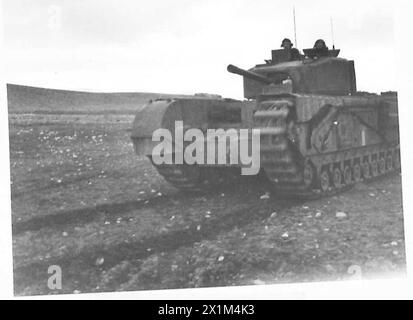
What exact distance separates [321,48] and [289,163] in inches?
107

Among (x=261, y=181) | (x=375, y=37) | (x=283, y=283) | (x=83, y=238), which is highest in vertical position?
(x=375, y=37)

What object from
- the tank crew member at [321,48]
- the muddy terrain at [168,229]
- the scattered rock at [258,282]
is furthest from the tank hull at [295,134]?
the scattered rock at [258,282]

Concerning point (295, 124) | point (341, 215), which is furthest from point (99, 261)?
point (295, 124)

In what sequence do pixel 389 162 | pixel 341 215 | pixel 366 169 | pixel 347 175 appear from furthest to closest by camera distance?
pixel 389 162 < pixel 366 169 < pixel 347 175 < pixel 341 215

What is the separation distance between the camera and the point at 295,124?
27.8 ft

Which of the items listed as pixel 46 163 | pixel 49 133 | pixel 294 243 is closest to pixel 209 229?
pixel 294 243

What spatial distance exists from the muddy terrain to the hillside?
3.1 inches

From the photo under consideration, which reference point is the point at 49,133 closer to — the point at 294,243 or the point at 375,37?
the point at 294,243

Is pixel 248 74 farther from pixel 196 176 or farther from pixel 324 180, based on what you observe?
pixel 324 180

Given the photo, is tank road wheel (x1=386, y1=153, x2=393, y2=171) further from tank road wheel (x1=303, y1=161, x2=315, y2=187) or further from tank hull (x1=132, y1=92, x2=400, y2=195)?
tank road wheel (x1=303, y1=161, x2=315, y2=187)

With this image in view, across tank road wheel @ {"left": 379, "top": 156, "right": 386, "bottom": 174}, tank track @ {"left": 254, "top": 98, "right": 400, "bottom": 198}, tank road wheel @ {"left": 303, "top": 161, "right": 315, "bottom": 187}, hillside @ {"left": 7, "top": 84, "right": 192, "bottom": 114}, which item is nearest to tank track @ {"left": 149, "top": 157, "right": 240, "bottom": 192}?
tank track @ {"left": 254, "top": 98, "right": 400, "bottom": 198}
